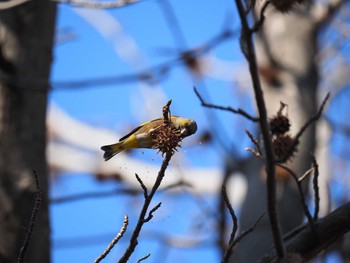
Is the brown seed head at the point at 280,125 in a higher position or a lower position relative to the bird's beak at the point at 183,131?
higher

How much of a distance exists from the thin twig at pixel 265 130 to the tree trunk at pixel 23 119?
3.94 ft

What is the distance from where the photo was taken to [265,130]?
1.58m

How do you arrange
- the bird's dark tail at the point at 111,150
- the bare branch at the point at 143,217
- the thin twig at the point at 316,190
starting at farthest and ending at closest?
the bird's dark tail at the point at 111,150 → the thin twig at the point at 316,190 → the bare branch at the point at 143,217

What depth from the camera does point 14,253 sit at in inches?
96.6

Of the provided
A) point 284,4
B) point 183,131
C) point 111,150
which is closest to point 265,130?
point 183,131

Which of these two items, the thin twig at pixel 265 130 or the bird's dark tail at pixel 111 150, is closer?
the thin twig at pixel 265 130

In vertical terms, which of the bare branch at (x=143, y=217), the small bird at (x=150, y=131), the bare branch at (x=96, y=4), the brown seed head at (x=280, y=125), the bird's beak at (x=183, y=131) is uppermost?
the bare branch at (x=96, y=4)

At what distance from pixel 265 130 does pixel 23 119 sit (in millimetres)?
1393

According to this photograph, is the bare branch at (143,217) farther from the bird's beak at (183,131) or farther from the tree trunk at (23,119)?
the tree trunk at (23,119)

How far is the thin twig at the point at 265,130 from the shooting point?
4.99ft

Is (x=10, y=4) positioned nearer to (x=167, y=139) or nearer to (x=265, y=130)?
(x=167, y=139)

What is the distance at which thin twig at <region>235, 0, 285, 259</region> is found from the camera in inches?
59.9

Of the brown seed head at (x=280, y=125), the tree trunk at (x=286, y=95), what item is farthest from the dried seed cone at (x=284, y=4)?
the tree trunk at (x=286, y=95)

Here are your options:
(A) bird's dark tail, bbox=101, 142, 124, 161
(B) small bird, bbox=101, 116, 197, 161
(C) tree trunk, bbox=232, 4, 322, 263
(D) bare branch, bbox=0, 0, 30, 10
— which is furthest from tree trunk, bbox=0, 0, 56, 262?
(C) tree trunk, bbox=232, 4, 322, 263
